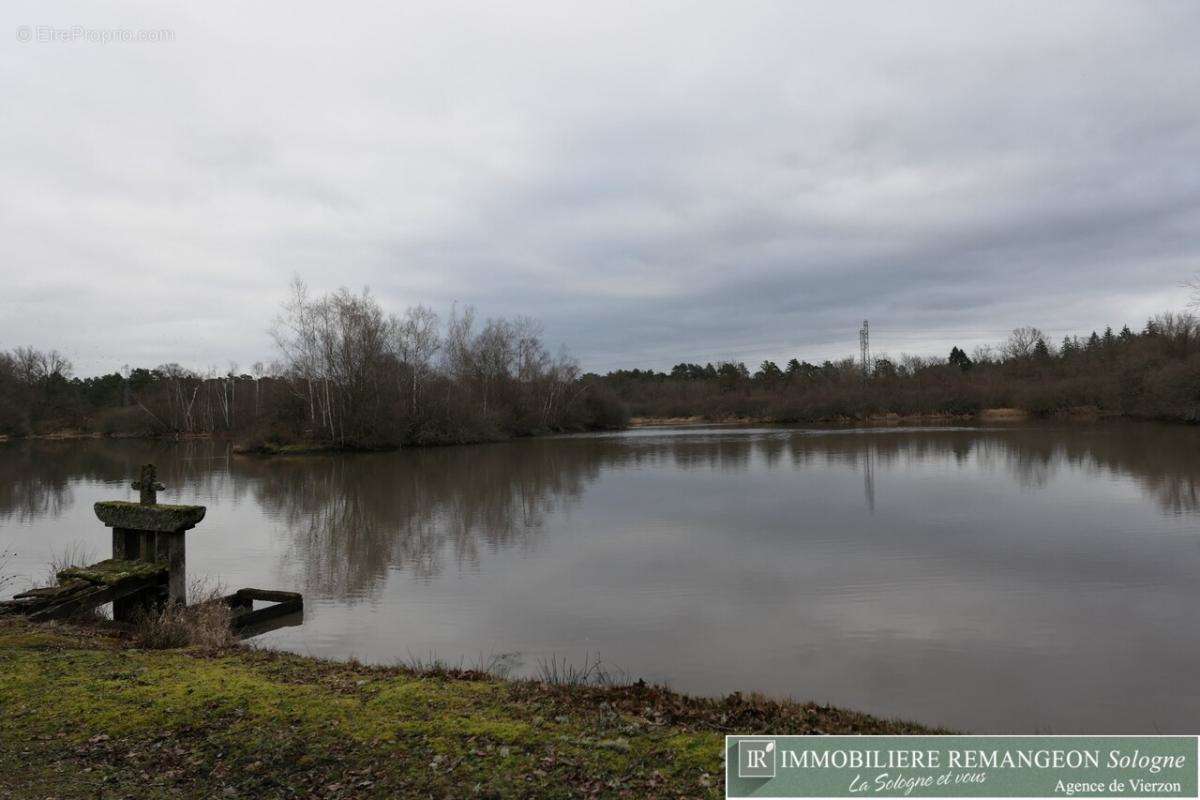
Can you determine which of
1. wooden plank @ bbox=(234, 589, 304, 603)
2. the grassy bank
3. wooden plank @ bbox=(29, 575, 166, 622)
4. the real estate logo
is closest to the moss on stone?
wooden plank @ bbox=(29, 575, 166, 622)

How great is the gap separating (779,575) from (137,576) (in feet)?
26.8

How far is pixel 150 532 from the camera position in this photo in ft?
29.0

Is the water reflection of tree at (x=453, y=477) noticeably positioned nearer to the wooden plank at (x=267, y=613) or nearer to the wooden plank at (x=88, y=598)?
the wooden plank at (x=267, y=613)

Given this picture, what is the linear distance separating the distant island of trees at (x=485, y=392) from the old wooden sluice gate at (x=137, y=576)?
36.7m

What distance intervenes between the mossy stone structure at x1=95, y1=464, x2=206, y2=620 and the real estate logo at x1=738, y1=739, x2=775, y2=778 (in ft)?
23.3

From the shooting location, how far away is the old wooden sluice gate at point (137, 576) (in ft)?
26.3

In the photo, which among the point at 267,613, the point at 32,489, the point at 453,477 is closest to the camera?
the point at 267,613

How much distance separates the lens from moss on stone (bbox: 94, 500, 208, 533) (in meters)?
8.50

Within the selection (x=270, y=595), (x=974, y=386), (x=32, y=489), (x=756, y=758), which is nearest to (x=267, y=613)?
(x=270, y=595)

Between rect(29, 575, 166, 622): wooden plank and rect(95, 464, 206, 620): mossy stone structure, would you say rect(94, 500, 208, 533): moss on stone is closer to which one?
rect(95, 464, 206, 620): mossy stone structure

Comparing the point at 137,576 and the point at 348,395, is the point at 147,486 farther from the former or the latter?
the point at 348,395

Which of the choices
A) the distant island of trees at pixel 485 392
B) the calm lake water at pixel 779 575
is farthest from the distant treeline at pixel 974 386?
the calm lake water at pixel 779 575

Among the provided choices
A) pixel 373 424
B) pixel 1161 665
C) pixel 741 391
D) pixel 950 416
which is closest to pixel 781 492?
pixel 1161 665

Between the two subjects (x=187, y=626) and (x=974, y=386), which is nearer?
(x=187, y=626)
